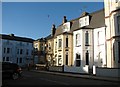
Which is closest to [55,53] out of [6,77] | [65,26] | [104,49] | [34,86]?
[65,26]

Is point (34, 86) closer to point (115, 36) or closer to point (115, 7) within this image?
point (115, 36)

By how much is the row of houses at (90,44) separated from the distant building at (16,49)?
60.6ft

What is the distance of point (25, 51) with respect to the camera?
78.8 metres

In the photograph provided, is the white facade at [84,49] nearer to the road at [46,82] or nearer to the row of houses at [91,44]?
the row of houses at [91,44]

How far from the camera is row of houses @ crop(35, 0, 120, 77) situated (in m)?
30.1

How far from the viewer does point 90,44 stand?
3916 cm

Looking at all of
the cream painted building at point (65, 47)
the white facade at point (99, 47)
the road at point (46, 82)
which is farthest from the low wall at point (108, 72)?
the cream painted building at point (65, 47)

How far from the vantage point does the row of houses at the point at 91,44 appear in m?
30.1

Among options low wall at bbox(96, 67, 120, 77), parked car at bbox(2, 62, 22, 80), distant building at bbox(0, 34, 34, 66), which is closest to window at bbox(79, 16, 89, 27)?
low wall at bbox(96, 67, 120, 77)

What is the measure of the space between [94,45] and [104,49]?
3290mm

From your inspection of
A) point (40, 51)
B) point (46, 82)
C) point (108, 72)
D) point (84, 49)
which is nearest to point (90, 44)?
point (84, 49)

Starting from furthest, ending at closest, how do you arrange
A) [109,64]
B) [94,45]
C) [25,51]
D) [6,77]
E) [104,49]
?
1. [25,51]
2. [94,45]
3. [104,49]
4. [109,64]
5. [6,77]

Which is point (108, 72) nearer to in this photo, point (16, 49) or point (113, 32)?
point (113, 32)

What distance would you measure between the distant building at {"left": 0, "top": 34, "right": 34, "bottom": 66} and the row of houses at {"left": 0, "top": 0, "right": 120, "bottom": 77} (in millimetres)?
18475
